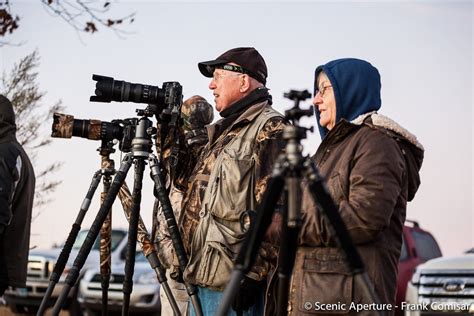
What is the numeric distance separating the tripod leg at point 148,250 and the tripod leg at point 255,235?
1.97m

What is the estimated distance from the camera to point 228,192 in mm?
4371

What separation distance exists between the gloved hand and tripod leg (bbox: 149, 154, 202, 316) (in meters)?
0.28

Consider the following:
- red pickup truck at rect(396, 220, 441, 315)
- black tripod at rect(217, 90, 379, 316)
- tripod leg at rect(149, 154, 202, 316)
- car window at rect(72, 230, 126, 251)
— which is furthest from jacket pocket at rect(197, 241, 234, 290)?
car window at rect(72, 230, 126, 251)

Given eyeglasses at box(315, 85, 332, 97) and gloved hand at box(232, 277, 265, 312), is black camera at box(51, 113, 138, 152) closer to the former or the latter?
gloved hand at box(232, 277, 265, 312)

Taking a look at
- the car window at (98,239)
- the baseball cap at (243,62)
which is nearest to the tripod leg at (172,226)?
the baseball cap at (243,62)

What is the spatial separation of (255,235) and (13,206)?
275 cm

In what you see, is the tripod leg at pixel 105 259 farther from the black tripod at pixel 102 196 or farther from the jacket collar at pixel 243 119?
the jacket collar at pixel 243 119

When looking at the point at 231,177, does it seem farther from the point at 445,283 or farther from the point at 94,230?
the point at 445,283

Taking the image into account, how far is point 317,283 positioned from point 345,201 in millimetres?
333

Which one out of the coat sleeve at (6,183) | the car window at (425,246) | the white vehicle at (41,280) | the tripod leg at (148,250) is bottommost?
the white vehicle at (41,280)

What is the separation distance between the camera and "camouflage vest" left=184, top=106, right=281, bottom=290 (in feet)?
14.0

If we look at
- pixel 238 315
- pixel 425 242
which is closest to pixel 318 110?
pixel 238 315

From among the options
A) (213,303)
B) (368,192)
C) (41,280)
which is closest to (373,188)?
(368,192)

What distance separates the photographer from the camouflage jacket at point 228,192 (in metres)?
4.28
